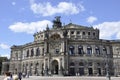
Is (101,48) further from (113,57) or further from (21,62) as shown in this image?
(21,62)

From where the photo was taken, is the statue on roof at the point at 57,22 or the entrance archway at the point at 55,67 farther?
the statue on roof at the point at 57,22

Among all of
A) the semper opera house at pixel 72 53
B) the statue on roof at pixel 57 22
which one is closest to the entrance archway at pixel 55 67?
the semper opera house at pixel 72 53

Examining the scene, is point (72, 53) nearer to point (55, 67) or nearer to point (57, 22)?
point (55, 67)

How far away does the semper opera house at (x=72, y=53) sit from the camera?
8644 cm

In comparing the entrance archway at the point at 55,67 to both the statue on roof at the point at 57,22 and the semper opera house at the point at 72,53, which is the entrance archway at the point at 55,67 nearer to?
the semper opera house at the point at 72,53

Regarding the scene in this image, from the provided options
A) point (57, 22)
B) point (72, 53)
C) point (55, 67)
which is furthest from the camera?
point (57, 22)

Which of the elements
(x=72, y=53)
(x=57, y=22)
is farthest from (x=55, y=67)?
(x=57, y=22)

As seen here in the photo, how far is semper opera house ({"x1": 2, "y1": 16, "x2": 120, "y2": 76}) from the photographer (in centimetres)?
8644

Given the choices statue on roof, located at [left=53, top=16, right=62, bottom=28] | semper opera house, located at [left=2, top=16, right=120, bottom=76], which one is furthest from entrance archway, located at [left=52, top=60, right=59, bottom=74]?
statue on roof, located at [left=53, top=16, right=62, bottom=28]

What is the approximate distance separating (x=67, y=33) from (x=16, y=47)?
962 inches

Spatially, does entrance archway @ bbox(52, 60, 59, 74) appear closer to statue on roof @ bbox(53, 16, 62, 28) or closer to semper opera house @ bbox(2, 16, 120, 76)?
semper opera house @ bbox(2, 16, 120, 76)

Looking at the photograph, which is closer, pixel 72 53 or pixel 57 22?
pixel 72 53

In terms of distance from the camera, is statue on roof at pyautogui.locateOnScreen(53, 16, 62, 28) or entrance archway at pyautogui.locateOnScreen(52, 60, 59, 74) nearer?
entrance archway at pyautogui.locateOnScreen(52, 60, 59, 74)

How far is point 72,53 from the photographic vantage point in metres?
88.3
